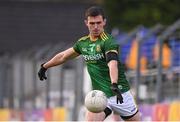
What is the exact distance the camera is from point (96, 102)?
39.0 ft

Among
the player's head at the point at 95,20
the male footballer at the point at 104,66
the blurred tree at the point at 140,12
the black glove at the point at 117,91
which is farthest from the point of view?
the blurred tree at the point at 140,12

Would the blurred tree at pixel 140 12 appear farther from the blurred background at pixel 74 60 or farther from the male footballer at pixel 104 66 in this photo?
the male footballer at pixel 104 66

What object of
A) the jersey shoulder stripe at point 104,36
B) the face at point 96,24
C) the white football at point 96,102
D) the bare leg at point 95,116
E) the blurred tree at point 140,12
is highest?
the blurred tree at point 140,12

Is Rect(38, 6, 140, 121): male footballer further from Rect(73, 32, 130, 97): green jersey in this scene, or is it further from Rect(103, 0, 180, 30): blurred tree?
Rect(103, 0, 180, 30): blurred tree

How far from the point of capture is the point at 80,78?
20.9m

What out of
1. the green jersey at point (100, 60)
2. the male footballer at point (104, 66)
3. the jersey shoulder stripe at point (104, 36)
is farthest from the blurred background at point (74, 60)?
the jersey shoulder stripe at point (104, 36)

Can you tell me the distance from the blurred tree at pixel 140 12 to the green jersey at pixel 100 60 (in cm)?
2215

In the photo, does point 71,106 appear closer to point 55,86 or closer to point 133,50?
point 55,86

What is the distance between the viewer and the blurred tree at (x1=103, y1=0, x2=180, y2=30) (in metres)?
35.7

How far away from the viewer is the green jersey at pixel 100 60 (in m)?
12.3

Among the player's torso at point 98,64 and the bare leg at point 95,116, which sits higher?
the player's torso at point 98,64

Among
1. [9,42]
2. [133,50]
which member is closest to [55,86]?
[133,50]

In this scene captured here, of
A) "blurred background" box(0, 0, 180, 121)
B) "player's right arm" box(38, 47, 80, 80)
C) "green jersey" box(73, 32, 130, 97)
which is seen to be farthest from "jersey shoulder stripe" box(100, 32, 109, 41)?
"blurred background" box(0, 0, 180, 121)

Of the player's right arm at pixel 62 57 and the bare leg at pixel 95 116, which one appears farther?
the player's right arm at pixel 62 57
